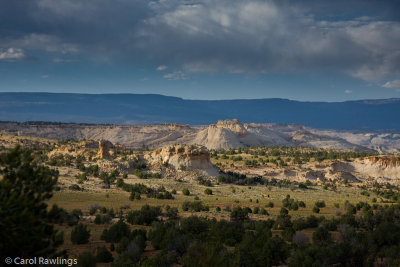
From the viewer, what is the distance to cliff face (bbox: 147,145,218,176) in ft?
174

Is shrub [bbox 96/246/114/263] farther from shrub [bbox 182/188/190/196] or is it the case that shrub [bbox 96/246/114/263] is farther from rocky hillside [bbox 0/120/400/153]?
rocky hillside [bbox 0/120/400/153]

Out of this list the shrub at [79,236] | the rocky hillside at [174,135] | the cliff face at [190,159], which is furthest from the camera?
the rocky hillside at [174,135]

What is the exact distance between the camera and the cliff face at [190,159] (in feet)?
174

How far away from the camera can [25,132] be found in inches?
4695

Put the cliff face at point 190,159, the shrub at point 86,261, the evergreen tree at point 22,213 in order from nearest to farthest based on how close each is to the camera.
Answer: the evergreen tree at point 22,213
the shrub at point 86,261
the cliff face at point 190,159

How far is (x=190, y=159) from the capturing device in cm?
5347

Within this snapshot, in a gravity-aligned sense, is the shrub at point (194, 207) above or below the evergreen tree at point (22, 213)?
below

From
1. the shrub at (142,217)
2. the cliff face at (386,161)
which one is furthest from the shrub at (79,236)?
the cliff face at (386,161)

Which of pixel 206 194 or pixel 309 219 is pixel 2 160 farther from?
pixel 206 194

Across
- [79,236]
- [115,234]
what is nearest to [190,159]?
[115,234]

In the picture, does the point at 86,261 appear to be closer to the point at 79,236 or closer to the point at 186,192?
the point at 79,236

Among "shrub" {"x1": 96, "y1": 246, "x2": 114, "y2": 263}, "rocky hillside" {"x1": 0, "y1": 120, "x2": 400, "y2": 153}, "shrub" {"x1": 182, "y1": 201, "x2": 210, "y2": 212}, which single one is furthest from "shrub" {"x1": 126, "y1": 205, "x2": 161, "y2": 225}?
"rocky hillside" {"x1": 0, "y1": 120, "x2": 400, "y2": 153}

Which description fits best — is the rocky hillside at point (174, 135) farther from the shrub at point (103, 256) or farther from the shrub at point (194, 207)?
the shrub at point (103, 256)

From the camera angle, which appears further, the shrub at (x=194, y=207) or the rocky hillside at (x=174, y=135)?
the rocky hillside at (x=174, y=135)
